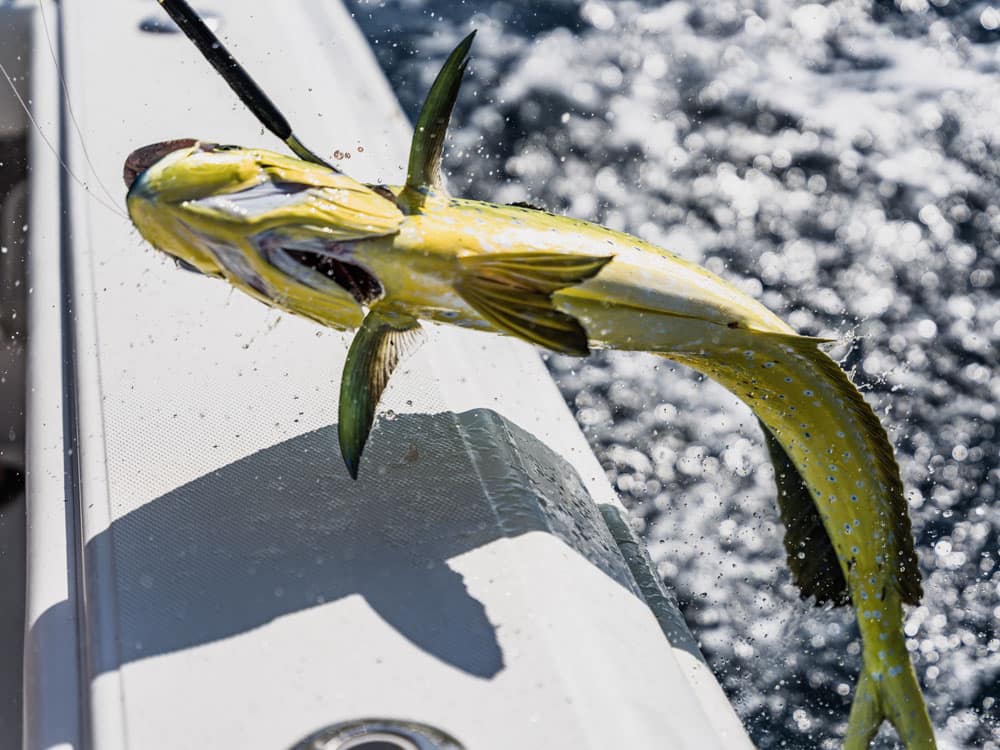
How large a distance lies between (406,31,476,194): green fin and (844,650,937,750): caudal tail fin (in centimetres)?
103

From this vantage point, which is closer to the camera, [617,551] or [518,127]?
[617,551]

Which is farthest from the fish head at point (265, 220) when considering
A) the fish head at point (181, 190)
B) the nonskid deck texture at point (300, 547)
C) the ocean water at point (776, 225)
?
the ocean water at point (776, 225)

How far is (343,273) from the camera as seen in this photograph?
2.07 meters

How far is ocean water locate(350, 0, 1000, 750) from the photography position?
129 inches

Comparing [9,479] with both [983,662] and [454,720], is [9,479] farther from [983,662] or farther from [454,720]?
[983,662]

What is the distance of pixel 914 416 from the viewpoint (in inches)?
152

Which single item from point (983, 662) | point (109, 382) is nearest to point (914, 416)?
point (983, 662)

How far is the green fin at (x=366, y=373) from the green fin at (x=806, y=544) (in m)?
0.65

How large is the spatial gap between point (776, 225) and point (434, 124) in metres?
2.61

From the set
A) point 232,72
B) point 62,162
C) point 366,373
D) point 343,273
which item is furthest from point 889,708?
point 62,162

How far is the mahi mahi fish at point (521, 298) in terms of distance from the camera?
6.59 feet

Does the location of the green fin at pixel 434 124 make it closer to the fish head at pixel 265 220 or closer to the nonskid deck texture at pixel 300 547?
the fish head at pixel 265 220

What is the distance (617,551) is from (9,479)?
1.43m

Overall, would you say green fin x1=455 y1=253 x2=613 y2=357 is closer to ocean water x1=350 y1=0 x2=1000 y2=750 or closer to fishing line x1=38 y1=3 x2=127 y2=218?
ocean water x1=350 y1=0 x2=1000 y2=750
